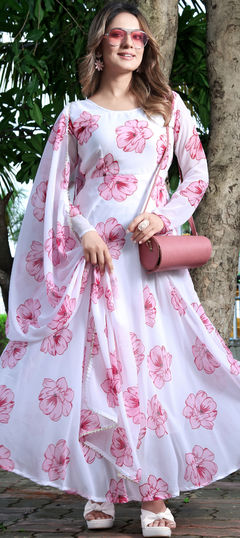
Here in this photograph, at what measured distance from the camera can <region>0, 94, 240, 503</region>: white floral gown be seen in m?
3.04

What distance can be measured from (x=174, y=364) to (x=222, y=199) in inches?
66.5

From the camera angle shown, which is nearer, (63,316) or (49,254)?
(63,316)

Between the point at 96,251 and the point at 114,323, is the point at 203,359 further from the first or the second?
the point at 96,251

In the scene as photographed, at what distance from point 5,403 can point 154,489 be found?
24.5 inches

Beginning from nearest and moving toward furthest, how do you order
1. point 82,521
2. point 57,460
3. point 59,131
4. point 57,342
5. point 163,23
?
point 57,460
point 57,342
point 59,131
point 82,521
point 163,23

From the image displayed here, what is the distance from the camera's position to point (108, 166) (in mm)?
3254

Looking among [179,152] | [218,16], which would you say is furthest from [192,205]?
[218,16]

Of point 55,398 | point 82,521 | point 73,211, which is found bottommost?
point 82,521

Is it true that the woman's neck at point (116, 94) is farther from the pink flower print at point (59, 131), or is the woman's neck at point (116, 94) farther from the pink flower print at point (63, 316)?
the pink flower print at point (63, 316)

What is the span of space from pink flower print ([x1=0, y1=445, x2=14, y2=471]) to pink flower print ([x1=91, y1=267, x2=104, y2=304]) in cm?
62

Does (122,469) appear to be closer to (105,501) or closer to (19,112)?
(105,501)

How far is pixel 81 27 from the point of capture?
17.8ft

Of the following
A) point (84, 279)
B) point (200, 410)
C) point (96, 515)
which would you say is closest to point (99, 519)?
point (96, 515)

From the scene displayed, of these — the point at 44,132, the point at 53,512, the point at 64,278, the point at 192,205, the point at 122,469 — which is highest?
the point at 44,132
